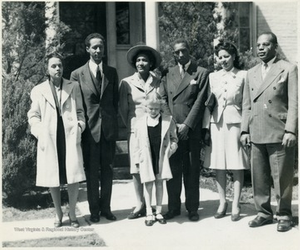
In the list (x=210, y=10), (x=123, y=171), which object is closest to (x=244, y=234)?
(x=123, y=171)

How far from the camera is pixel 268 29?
1029cm

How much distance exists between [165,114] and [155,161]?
1.92ft

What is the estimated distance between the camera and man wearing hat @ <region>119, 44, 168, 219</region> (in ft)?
17.3

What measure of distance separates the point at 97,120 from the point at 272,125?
6.76 ft

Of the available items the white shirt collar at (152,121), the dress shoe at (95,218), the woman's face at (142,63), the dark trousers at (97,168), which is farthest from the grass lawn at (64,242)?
the woman's face at (142,63)

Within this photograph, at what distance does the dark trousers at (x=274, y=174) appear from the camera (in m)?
4.83

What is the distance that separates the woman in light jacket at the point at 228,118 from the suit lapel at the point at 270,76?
35 cm

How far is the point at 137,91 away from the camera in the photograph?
532 centimetres


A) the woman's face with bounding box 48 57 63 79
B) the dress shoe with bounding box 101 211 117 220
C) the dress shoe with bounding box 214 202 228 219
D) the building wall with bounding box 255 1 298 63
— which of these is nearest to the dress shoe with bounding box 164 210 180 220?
the dress shoe with bounding box 214 202 228 219

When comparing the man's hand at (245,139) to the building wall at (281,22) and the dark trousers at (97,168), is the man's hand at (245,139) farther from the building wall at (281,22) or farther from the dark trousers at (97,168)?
the building wall at (281,22)

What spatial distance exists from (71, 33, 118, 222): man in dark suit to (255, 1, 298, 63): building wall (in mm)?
6072

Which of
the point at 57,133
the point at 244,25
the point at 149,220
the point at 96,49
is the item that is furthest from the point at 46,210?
the point at 244,25

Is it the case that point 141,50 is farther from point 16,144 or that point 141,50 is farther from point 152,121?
point 16,144

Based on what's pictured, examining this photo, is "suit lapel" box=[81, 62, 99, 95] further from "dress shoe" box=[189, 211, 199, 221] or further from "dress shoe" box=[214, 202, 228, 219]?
"dress shoe" box=[214, 202, 228, 219]
